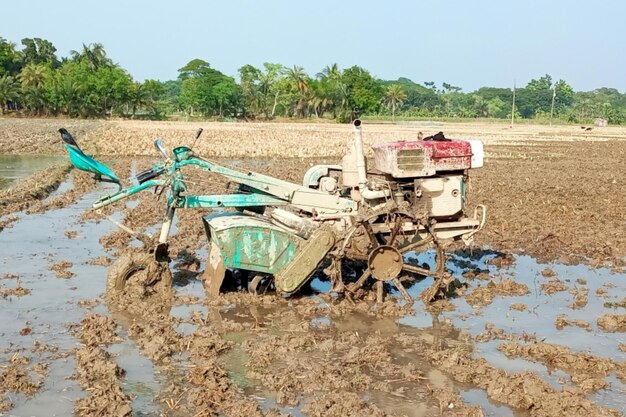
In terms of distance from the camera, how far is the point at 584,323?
786cm

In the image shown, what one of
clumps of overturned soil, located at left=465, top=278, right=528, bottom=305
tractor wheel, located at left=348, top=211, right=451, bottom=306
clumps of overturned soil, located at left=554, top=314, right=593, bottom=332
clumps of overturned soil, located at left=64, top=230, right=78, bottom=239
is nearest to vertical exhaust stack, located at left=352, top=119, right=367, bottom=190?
tractor wheel, located at left=348, top=211, right=451, bottom=306

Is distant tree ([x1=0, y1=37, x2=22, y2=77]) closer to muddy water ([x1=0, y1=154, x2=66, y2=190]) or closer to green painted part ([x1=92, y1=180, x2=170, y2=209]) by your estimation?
muddy water ([x1=0, y1=154, x2=66, y2=190])

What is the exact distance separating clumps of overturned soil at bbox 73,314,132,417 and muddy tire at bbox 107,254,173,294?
91 cm

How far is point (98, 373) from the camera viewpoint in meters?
6.09

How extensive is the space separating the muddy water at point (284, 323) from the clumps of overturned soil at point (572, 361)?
0.30ft

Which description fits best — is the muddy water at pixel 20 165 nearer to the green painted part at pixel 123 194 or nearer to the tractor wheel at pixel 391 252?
the green painted part at pixel 123 194

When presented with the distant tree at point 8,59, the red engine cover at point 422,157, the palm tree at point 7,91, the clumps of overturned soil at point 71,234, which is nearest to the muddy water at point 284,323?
the clumps of overturned soil at point 71,234

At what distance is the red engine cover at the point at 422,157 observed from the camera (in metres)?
8.36

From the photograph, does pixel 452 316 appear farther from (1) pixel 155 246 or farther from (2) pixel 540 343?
(1) pixel 155 246

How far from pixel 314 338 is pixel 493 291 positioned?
3.04 metres

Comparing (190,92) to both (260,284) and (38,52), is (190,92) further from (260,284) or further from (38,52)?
(260,284)

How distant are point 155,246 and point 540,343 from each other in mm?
4455

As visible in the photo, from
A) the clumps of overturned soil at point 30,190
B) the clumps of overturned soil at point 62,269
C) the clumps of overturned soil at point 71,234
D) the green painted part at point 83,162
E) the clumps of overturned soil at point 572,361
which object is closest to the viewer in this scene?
the clumps of overturned soil at point 572,361

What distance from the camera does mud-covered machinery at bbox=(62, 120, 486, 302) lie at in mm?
8164
